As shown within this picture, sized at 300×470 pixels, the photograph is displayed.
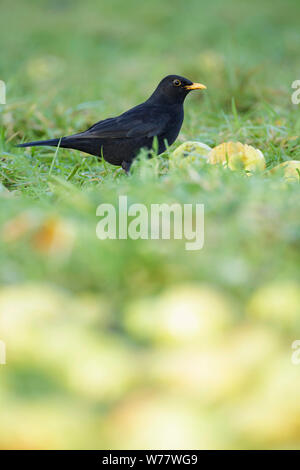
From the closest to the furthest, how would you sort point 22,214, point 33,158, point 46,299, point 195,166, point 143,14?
point 46,299 → point 22,214 → point 195,166 → point 33,158 → point 143,14

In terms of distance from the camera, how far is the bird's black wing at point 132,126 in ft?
11.9

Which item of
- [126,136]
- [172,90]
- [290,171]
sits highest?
[172,90]

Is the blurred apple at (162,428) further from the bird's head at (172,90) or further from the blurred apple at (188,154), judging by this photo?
the bird's head at (172,90)

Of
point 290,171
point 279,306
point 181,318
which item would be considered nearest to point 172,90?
point 290,171

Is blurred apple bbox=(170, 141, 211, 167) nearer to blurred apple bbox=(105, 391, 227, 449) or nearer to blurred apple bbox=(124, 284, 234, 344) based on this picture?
blurred apple bbox=(124, 284, 234, 344)

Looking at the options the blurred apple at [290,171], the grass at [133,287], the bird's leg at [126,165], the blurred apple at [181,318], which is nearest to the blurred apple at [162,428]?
the grass at [133,287]

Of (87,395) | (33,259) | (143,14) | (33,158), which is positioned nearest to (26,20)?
(143,14)

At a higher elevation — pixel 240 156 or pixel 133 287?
pixel 240 156

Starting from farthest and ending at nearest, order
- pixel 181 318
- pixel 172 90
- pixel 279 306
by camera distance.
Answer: pixel 172 90 → pixel 279 306 → pixel 181 318

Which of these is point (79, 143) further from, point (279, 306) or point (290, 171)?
point (279, 306)

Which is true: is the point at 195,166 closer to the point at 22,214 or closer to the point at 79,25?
the point at 22,214

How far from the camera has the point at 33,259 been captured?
2.09 m

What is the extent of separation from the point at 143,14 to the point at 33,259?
34.5 feet

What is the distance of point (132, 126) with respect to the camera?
3.63 m
